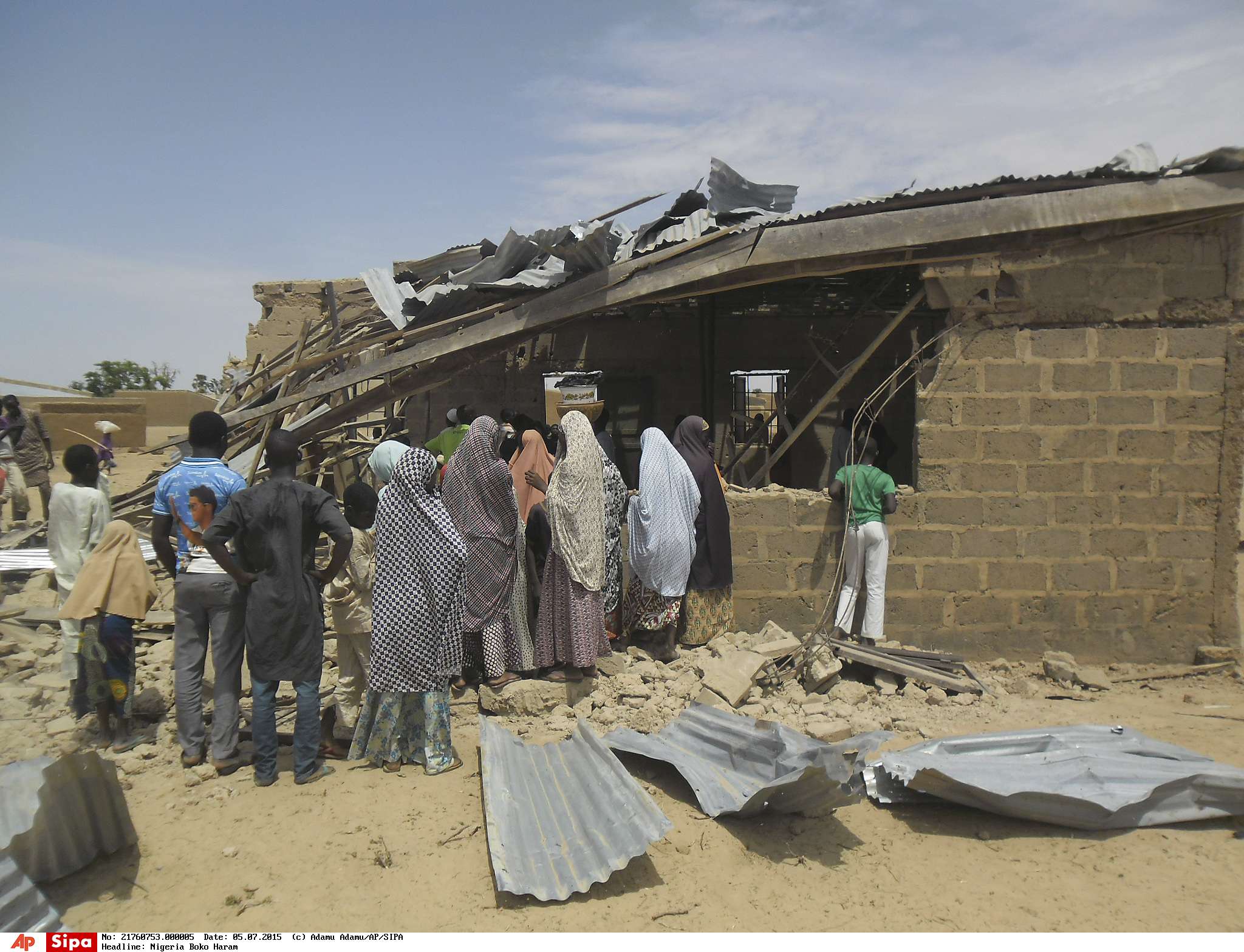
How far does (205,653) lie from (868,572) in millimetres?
4140

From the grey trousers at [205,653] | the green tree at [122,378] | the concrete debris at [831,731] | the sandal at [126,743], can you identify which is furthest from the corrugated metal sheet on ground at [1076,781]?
the green tree at [122,378]

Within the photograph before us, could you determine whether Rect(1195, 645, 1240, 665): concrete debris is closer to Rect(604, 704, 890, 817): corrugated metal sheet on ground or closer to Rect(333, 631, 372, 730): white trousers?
Rect(604, 704, 890, 817): corrugated metal sheet on ground

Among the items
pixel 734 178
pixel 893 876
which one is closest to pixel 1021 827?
pixel 893 876

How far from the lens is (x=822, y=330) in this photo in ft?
33.0

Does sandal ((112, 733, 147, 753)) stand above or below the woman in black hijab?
below

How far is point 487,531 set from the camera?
477cm

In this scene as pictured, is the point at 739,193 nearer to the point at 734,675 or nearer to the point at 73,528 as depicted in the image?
the point at 734,675

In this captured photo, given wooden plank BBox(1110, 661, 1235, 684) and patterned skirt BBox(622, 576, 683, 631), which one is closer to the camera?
patterned skirt BBox(622, 576, 683, 631)

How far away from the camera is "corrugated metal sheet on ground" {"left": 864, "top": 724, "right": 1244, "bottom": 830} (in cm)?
358

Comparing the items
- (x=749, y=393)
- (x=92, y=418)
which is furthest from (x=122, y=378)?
(x=749, y=393)

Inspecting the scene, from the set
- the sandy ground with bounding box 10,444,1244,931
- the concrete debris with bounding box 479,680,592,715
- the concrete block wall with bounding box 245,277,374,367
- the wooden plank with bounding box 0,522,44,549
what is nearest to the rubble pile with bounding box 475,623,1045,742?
the concrete debris with bounding box 479,680,592,715

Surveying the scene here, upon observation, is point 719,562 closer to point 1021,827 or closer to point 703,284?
point 703,284

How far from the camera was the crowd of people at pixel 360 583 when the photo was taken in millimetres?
3861

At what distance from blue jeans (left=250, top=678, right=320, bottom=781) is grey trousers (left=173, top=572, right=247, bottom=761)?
20 cm
